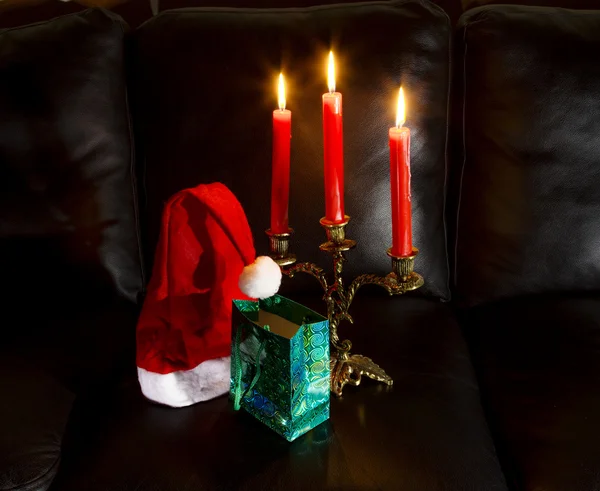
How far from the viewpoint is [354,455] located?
2.66ft

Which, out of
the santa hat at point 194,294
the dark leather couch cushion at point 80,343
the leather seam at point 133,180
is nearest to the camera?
the santa hat at point 194,294

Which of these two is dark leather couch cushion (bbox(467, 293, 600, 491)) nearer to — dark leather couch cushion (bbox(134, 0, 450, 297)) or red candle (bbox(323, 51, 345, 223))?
dark leather couch cushion (bbox(134, 0, 450, 297))

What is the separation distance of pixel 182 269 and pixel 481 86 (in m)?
0.67

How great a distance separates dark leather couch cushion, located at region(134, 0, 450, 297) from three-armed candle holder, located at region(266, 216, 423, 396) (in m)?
0.31

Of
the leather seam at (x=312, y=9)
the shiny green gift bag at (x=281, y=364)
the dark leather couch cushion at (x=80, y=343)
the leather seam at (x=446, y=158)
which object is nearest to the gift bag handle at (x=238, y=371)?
the shiny green gift bag at (x=281, y=364)

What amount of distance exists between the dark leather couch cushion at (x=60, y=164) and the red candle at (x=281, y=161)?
0.52 m

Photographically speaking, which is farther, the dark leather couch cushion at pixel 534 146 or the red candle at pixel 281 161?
the dark leather couch cushion at pixel 534 146

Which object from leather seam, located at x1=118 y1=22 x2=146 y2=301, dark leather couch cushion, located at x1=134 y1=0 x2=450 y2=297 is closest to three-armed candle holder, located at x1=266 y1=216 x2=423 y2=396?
dark leather couch cushion, located at x1=134 y1=0 x2=450 y2=297

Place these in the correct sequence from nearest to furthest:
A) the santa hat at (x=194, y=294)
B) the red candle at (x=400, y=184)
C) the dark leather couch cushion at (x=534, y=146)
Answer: the red candle at (x=400, y=184), the santa hat at (x=194, y=294), the dark leather couch cushion at (x=534, y=146)

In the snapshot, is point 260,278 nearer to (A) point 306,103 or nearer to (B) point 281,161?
(B) point 281,161

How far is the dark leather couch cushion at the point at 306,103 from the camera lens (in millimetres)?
1195

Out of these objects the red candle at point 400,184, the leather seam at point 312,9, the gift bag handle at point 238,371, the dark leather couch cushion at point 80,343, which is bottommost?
the dark leather couch cushion at point 80,343

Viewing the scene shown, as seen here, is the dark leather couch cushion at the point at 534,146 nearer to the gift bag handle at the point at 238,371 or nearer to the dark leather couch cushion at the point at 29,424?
the gift bag handle at the point at 238,371

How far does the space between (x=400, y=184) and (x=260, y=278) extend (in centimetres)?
21
